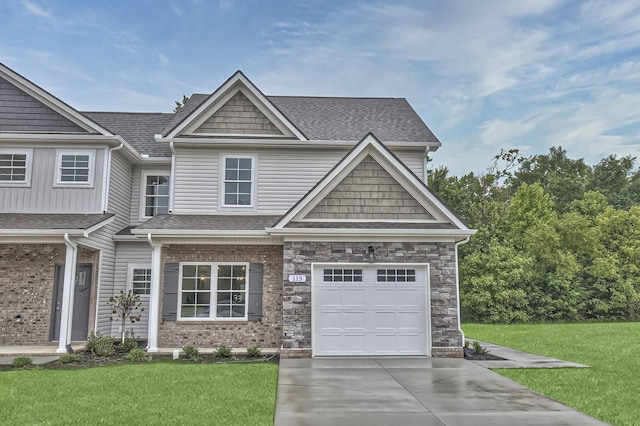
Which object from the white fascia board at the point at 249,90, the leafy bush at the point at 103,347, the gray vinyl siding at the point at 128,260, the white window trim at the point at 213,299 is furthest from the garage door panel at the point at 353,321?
the gray vinyl siding at the point at 128,260

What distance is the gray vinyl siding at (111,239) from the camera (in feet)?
45.2

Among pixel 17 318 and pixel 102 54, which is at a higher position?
pixel 102 54

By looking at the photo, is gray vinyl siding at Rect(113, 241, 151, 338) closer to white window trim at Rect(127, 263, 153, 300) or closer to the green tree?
white window trim at Rect(127, 263, 153, 300)

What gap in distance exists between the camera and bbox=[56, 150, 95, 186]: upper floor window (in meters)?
13.6

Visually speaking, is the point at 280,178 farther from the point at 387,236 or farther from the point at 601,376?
the point at 601,376

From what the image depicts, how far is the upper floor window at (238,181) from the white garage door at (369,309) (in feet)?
12.3

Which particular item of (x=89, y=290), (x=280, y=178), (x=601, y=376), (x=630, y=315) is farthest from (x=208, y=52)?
(x=630, y=315)

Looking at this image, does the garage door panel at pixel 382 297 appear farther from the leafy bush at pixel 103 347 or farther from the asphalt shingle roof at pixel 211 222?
the leafy bush at pixel 103 347

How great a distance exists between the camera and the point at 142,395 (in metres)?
7.38

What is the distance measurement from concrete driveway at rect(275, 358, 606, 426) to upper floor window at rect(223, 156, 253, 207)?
5566 mm

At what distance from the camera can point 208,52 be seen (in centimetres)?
2111

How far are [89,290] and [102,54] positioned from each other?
45.3 feet

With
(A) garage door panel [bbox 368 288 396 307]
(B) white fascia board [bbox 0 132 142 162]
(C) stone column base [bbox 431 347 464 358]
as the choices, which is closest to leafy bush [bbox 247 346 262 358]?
(A) garage door panel [bbox 368 288 396 307]

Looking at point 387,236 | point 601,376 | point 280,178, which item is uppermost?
point 280,178
